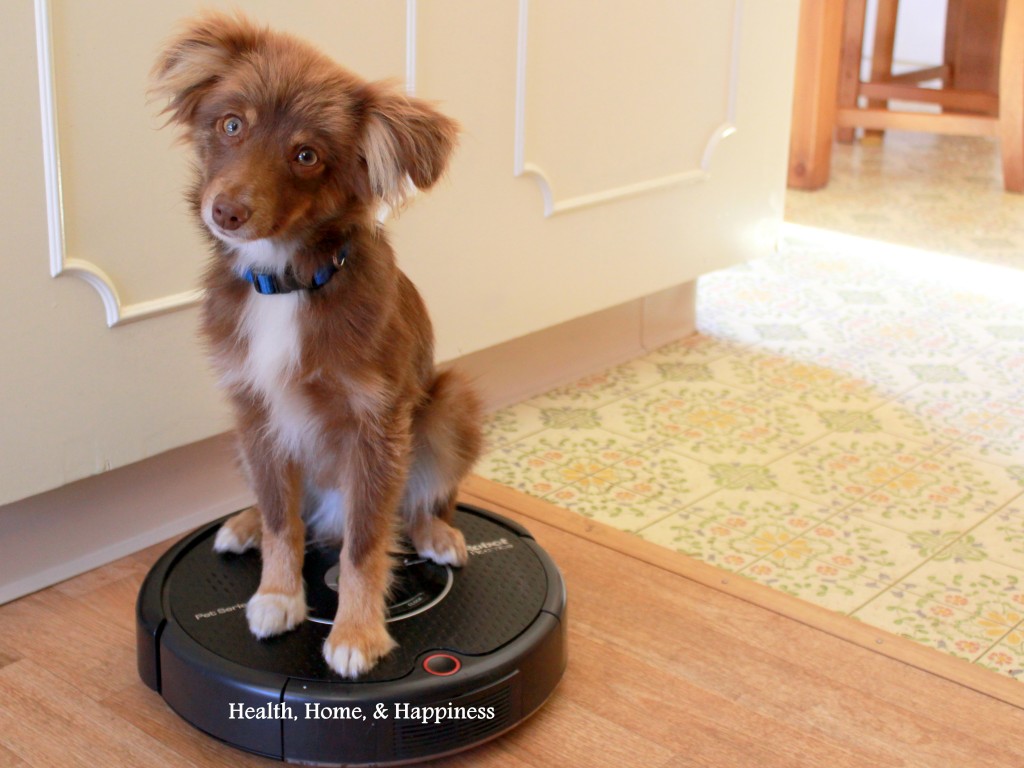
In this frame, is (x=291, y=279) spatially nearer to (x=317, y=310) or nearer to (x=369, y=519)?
(x=317, y=310)

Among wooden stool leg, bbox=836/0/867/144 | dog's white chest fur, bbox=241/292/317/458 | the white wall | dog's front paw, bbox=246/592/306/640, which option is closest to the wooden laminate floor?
dog's front paw, bbox=246/592/306/640

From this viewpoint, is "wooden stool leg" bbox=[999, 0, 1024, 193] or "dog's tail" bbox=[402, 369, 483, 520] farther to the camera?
"wooden stool leg" bbox=[999, 0, 1024, 193]

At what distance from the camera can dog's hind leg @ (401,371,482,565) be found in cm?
181

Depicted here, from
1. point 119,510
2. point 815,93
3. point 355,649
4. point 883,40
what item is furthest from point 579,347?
point 883,40

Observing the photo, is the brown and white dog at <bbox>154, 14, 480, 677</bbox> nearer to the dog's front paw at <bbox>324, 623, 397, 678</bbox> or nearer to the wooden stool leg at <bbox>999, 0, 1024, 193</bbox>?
the dog's front paw at <bbox>324, 623, 397, 678</bbox>

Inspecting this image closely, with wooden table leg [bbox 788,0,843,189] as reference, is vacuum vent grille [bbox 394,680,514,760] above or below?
below

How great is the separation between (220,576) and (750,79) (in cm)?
201

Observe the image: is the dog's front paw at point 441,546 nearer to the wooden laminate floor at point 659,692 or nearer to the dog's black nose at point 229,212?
the wooden laminate floor at point 659,692

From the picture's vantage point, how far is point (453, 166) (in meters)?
2.39

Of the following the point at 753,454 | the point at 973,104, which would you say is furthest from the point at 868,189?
the point at 753,454

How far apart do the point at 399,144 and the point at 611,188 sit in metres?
1.44

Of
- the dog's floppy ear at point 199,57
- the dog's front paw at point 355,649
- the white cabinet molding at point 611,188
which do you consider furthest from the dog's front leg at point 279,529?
the white cabinet molding at point 611,188

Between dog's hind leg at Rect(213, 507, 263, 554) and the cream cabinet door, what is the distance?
9.8 inches

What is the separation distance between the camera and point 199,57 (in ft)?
4.84
